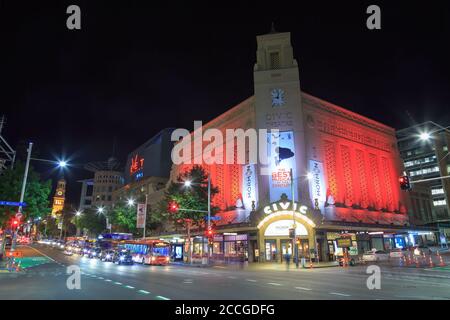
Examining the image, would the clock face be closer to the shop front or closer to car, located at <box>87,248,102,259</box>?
the shop front

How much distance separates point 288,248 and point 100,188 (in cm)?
12320

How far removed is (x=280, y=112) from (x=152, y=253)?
92.0 ft

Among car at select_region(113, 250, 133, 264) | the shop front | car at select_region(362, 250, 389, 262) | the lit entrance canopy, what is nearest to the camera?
car at select_region(113, 250, 133, 264)

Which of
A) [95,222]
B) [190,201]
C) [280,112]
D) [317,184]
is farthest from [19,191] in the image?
[95,222]

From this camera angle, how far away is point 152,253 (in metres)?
42.0

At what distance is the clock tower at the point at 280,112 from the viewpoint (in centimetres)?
4844

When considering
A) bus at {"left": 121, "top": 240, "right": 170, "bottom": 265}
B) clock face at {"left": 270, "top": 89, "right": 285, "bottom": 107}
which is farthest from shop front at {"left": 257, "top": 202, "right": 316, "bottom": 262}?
clock face at {"left": 270, "top": 89, "right": 285, "bottom": 107}

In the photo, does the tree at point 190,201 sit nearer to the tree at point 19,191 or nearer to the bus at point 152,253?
the bus at point 152,253

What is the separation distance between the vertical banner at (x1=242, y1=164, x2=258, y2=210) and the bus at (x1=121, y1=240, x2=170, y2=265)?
14.5 metres

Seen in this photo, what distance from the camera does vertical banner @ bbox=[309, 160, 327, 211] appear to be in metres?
48.7

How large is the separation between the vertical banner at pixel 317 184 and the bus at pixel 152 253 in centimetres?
2182

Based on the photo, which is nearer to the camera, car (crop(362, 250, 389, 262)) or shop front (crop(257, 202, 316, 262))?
car (crop(362, 250, 389, 262))

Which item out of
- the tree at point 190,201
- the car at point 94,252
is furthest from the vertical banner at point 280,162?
the car at point 94,252

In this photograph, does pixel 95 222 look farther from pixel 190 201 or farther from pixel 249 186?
pixel 249 186
